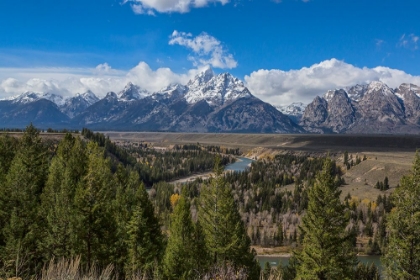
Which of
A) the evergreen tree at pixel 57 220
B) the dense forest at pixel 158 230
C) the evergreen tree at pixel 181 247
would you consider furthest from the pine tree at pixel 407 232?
the evergreen tree at pixel 57 220

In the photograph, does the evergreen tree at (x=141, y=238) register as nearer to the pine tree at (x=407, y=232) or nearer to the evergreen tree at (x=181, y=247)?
the evergreen tree at (x=181, y=247)

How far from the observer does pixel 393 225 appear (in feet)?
85.4

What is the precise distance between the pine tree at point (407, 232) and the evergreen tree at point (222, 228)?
12.2m

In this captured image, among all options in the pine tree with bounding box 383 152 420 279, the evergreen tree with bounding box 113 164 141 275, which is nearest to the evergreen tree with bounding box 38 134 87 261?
the evergreen tree with bounding box 113 164 141 275

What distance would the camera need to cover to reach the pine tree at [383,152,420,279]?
24.9 metres

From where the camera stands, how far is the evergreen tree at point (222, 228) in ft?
104

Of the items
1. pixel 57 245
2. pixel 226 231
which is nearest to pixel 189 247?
pixel 226 231

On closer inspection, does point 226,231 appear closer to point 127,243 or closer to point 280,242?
point 127,243

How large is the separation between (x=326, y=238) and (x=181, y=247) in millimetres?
11760

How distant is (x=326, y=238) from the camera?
2616 cm

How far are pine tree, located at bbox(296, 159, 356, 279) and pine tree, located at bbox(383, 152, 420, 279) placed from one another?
313cm

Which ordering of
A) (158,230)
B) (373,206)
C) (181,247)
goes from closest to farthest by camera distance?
(181,247), (158,230), (373,206)

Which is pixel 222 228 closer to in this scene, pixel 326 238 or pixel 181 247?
pixel 181 247

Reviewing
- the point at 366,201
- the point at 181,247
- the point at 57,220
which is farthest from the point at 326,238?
the point at 366,201
